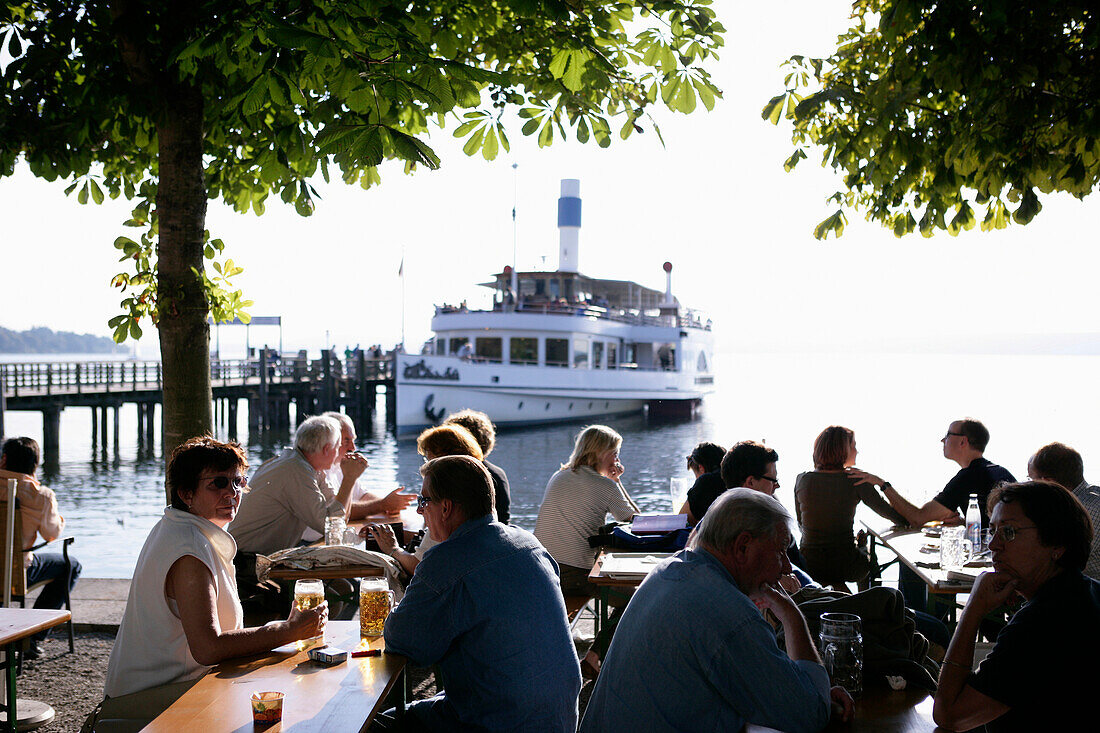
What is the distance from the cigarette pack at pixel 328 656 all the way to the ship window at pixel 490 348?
2975cm

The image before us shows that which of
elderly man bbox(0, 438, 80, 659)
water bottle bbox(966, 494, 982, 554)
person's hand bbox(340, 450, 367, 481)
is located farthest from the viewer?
person's hand bbox(340, 450, 367, 481)

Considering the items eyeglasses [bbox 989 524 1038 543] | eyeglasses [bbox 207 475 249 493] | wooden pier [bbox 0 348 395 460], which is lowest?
wooden pier [bbox 0 348 395 460]

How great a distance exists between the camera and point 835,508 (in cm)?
474

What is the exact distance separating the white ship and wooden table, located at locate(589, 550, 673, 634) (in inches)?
1027

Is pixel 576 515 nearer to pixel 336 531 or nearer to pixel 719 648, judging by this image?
pixel 336 531

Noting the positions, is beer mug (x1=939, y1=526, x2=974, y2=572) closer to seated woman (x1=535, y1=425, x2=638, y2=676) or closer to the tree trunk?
seated woman (x1=535, y1=425, x2=638, y2=676)

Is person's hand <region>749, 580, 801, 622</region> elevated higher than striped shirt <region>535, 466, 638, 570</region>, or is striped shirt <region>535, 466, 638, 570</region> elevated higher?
person's hand <region>749, 580, 801, 622</region>

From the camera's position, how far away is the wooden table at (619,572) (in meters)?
3.61

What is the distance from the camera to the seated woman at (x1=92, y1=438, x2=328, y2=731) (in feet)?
8.06

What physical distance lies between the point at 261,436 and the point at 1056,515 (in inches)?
1309

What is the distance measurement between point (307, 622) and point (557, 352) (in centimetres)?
3035

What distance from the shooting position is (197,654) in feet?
8.04

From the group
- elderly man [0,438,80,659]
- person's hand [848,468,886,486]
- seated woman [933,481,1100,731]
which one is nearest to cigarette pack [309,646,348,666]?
seated woman [933,481,1100,731]

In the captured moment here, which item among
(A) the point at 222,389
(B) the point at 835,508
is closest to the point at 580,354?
(A) the point at 222,389
